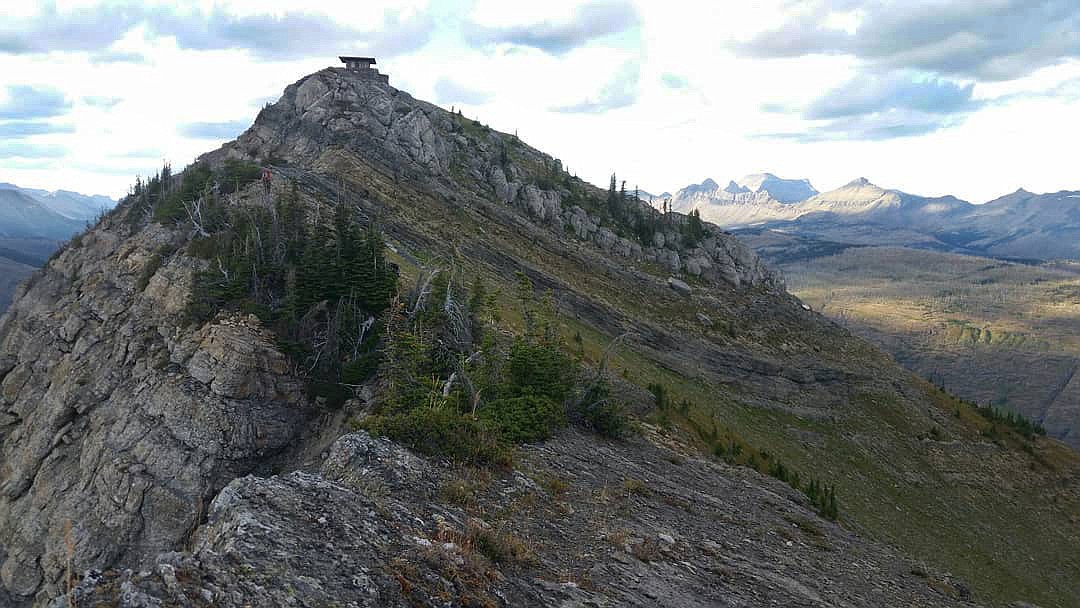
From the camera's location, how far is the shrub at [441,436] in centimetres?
1639

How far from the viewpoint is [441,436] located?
16812 millimetres

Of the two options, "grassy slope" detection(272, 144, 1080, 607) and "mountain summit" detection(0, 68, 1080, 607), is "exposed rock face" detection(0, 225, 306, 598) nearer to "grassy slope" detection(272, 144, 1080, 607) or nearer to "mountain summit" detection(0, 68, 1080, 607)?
"mountain summit" detection(0, 68, 1080, 607)

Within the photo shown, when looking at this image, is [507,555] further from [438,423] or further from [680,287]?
[680,287]

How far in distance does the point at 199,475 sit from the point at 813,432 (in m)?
44.9

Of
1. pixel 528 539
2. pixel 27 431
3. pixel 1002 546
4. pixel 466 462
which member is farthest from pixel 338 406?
pixel 1002 546

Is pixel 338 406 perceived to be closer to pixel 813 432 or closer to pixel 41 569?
pixel 41 569

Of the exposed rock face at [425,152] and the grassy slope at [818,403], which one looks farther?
the exposed rock face at [425,152]

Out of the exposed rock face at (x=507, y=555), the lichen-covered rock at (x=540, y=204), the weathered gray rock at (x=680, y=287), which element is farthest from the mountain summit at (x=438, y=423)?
the lichen-covered rock at (x=540, y=204)

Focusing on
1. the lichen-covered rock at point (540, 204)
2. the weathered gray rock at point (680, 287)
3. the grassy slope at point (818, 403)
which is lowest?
the grassy slope at point (818, 403)

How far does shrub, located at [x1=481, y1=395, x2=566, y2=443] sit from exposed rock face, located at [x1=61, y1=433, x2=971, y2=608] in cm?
88

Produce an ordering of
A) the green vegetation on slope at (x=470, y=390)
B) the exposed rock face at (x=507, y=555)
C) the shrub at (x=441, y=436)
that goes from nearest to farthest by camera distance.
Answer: the exposed rock face at (x=507, y=555)
the shrub at (x=441, y=436)
the green vegetation on slope at (x=470, y=390)

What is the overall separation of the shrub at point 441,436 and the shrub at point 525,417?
308 centimetres

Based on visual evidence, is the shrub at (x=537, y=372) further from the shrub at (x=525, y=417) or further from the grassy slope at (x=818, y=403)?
the grassy slope at (x=818, y=403)

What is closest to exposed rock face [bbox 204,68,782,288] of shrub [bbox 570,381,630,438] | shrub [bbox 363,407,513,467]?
shrub [bbox 570,381,630,438]
